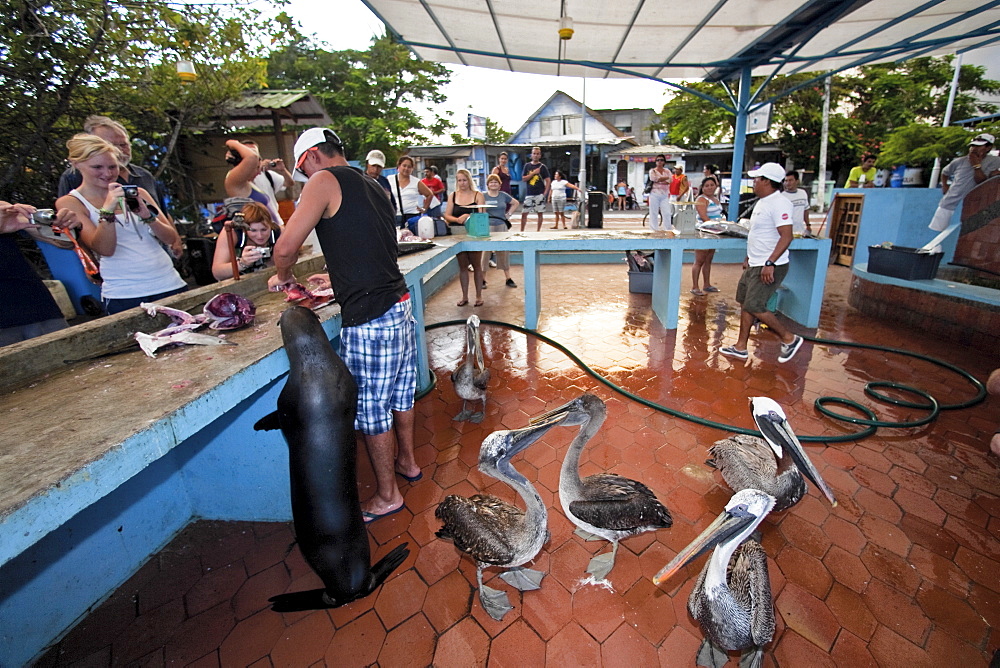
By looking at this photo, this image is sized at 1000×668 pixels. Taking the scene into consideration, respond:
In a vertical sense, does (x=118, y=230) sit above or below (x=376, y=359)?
above

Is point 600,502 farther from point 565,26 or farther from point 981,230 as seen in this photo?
point 981,230

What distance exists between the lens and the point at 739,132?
7.79 meters

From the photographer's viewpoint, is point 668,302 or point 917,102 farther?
point 917,102

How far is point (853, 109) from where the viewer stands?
69.1ft

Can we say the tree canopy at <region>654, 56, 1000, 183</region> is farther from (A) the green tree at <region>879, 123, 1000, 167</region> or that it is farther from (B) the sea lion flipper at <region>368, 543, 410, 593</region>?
(B) the sea lion flipper at <region>368, 543, 410, 593</region>

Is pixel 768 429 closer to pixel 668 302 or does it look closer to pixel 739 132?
pixel 668 302

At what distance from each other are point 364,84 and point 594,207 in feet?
54.6

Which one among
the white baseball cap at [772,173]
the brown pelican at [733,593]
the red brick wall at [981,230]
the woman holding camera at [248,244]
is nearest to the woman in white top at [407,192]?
the woman holding camera at [248,244]

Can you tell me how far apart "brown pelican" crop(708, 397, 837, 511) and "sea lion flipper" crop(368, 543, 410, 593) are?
1.97m

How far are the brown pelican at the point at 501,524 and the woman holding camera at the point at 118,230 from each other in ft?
8.60

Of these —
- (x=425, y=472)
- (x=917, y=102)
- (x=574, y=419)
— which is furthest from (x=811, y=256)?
(x=917, y=102)

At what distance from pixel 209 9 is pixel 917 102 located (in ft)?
80.9

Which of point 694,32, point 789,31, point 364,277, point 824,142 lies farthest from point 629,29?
point 824,142

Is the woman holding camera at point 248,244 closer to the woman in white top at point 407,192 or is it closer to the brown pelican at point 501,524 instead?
the brown pelican at point 501,524
